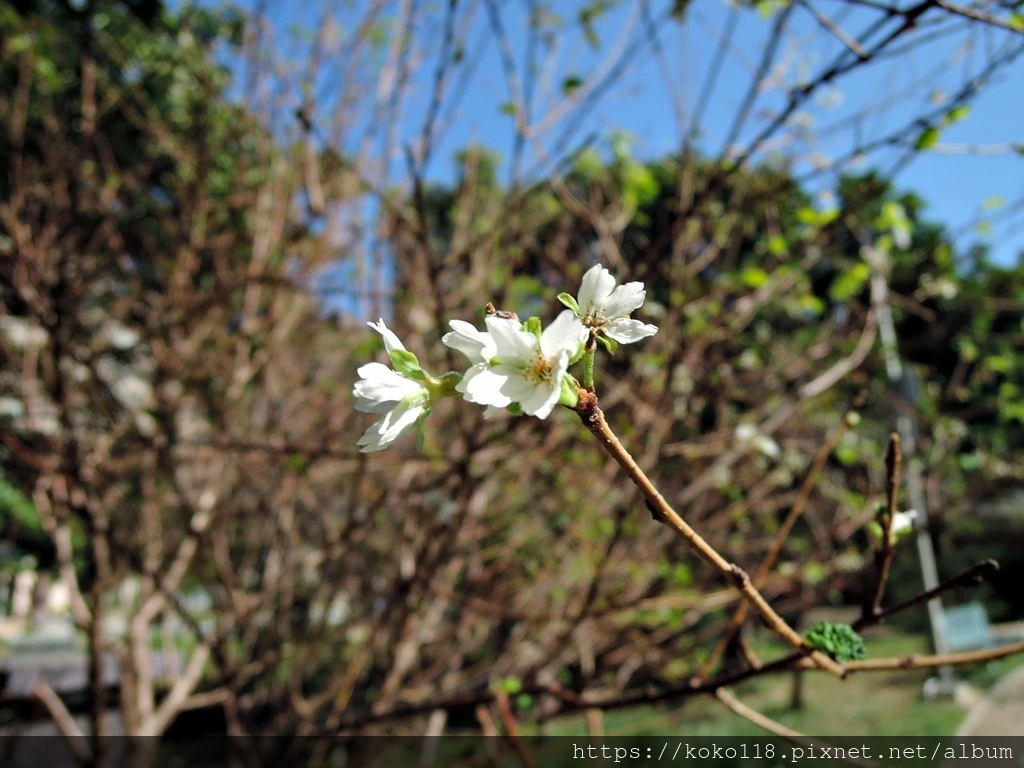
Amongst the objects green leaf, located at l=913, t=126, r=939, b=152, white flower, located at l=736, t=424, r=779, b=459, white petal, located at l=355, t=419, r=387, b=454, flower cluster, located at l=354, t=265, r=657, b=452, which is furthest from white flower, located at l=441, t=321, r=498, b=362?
white flower, located at l=736, t=424, r=779, b=459

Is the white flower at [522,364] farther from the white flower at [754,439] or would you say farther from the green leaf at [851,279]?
the green leaf at [851,279]

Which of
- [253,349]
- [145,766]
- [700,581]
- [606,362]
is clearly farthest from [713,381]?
[145,766]

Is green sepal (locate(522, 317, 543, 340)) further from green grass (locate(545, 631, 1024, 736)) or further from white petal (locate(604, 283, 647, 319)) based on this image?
green grass (locate(545, 631, 1024, 736))

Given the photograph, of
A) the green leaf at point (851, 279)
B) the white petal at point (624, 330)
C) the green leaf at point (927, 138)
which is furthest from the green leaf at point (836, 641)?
the green leaf at point (851, 279)

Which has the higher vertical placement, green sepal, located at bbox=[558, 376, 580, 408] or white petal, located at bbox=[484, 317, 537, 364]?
white petal, located at bbox=[484, 317, 537, 364]

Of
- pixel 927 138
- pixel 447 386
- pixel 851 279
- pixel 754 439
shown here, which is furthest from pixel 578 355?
pixel 851 279

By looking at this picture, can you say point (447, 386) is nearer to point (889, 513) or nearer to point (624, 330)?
point (624, 330)
